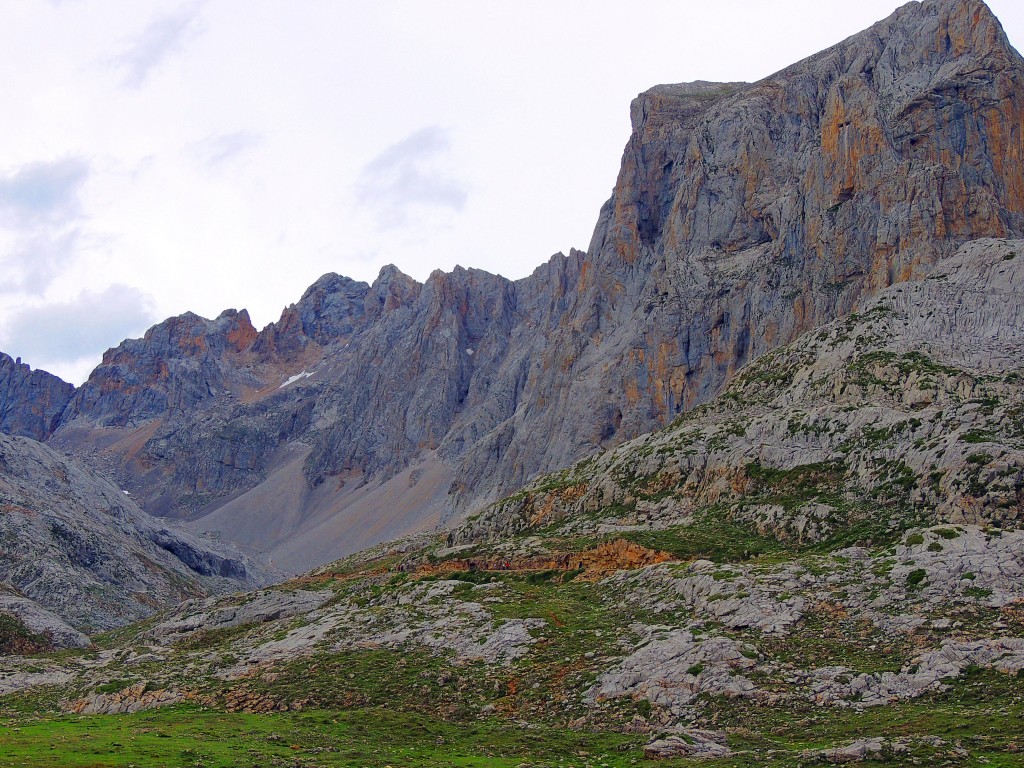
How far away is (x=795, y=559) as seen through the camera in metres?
55.6

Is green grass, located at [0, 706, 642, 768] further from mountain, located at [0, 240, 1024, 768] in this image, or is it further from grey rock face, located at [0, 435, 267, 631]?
grey rock face, located at [0, 435, 267, 631]

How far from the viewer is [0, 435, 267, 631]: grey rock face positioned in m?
128

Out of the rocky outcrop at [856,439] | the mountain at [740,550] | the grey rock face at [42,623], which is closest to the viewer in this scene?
the mountain at [740,550]

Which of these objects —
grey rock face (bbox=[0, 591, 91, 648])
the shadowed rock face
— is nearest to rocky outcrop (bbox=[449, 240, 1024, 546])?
the shadowed rock face

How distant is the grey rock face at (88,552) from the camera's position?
128 meters

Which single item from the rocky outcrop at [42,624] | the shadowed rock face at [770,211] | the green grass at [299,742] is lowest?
the green grass at [299,742]

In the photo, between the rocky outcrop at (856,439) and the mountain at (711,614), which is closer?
the mountain at (711,614)

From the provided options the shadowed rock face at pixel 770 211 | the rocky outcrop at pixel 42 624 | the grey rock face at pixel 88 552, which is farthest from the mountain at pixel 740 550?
the grey rock face at pixel 88 552

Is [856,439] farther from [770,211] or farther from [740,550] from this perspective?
[770,211]

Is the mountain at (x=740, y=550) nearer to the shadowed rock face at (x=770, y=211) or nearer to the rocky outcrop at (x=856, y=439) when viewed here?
the rocky outcrop at (x=856, y=439)

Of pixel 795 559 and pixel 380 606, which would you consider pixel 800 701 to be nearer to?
pixel 795 559

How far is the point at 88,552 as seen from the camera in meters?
145

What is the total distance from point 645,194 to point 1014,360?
106 metres

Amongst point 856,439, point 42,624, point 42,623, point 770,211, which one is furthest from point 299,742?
point 770,211
